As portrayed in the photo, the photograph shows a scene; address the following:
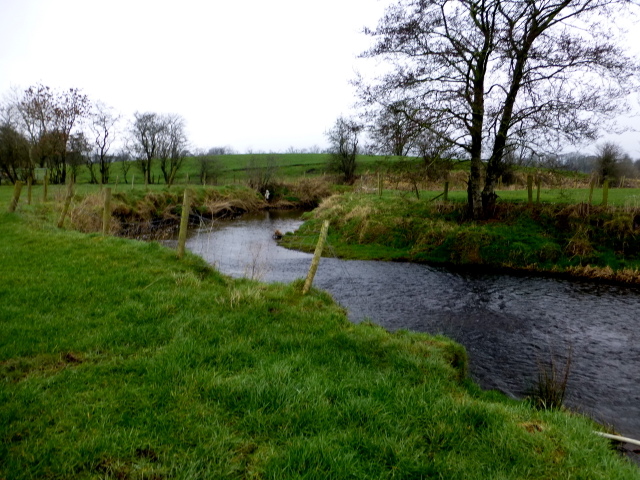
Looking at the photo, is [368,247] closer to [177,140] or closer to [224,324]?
[224,324]

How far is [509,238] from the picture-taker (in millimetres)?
17938

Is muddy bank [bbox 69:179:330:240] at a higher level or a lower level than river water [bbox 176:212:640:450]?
higher

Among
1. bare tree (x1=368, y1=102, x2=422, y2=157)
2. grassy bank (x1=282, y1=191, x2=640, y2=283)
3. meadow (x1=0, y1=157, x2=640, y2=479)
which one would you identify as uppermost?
bare tree (x1=368, y1=102, x2=422, y2=157)

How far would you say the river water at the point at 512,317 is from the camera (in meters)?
7.39

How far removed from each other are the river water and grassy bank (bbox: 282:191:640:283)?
1.66 meters

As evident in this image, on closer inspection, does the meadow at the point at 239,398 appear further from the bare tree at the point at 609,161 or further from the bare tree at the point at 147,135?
the bare tree at the point at 147,135

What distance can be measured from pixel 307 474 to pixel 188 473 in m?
1.03

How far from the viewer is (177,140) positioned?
193 ft

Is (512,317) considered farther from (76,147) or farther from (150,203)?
(76,147)

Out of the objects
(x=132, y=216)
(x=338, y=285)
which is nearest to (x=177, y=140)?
(x=132, y=216)

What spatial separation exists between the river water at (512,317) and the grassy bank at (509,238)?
1.66 meters

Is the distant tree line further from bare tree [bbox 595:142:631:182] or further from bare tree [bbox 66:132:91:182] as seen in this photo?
bare tree [bbox 595:142:631:182]

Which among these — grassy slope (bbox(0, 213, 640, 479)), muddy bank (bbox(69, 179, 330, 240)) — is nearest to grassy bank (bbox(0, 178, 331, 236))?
muddy bank (bbox(69, 179, 330, 240))

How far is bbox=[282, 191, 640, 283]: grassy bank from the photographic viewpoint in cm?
1641
